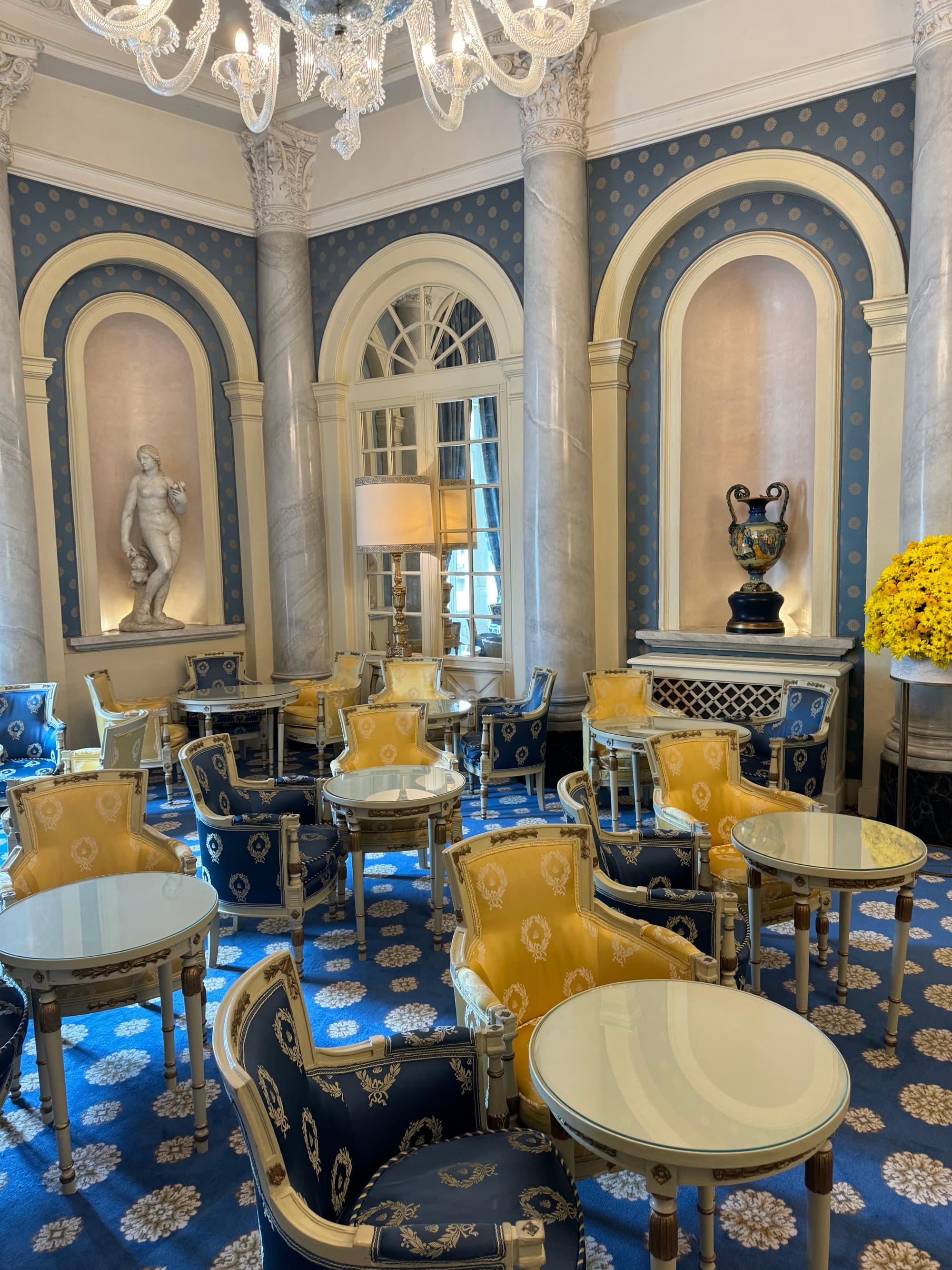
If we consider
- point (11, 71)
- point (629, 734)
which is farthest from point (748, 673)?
point (11, 71)

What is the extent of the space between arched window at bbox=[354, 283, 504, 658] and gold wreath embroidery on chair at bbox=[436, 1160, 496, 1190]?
5504 mm

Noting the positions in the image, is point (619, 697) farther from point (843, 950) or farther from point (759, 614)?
point (843, 950)

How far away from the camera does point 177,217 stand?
726 cm

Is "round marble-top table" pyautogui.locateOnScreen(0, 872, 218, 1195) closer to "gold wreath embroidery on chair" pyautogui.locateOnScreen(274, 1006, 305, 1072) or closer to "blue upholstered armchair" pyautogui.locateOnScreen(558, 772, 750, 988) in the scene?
"gold wreath embroidery on chair" pyautogui.locateOnScreen(274, 1006, 305, 1072)

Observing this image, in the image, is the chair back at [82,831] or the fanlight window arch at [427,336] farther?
the fanlight window arch at [427,336]

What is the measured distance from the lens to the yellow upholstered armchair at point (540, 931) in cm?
241

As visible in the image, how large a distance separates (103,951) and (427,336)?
6038 mm

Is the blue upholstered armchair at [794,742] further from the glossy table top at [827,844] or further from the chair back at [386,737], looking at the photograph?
the chair back at [386,737]

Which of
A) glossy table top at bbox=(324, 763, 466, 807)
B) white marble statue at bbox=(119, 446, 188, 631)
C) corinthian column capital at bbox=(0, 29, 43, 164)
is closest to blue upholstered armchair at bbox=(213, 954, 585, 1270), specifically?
glossy table top at bbox=(324, 763, 466, 807)

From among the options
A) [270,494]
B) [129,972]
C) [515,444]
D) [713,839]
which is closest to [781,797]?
[713,839]

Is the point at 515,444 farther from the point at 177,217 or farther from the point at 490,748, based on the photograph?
the point at 177,217

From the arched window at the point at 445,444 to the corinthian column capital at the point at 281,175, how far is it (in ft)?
3.88

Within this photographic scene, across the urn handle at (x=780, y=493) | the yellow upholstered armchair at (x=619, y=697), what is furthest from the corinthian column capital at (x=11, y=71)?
the urn handle at (x=780, y=493)

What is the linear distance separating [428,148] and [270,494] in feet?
10.1
